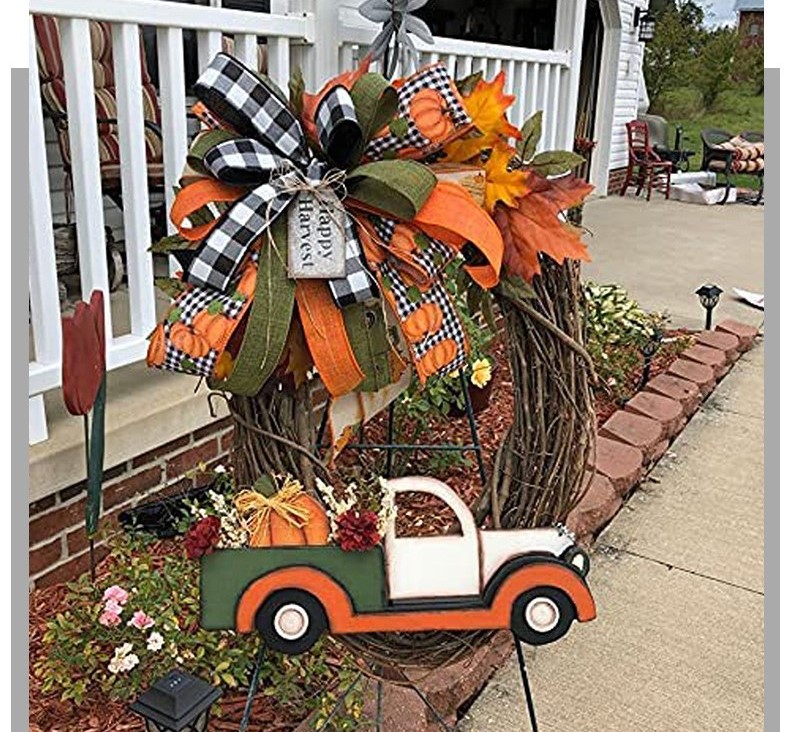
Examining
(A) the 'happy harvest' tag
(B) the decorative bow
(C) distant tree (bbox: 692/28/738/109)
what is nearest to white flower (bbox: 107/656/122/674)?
(A) the 'happy harvest' tag

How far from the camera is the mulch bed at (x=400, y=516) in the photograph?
1804 mm

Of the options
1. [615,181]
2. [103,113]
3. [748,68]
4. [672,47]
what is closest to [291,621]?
[103,113]

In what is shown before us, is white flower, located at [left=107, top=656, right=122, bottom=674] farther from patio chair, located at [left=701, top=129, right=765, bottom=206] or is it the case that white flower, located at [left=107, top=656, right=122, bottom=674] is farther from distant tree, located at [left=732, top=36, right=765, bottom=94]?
distant tree, located at [left=732, top=36, right=765, bottom=94]

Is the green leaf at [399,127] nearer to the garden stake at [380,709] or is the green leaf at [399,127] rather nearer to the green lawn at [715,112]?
the garden stake at [380,709]

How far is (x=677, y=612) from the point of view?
2441 mm

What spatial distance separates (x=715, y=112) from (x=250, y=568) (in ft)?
70.4

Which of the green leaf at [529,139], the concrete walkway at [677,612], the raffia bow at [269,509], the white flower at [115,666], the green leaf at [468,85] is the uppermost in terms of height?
the green leaf at [468,85]

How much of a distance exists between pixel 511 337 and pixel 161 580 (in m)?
1.12

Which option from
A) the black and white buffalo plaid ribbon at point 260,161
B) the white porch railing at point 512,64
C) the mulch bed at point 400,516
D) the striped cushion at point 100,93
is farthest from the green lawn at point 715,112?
the black and white buffalo plaid ribbon at point 260,161

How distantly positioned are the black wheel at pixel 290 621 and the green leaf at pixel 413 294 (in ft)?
1.48

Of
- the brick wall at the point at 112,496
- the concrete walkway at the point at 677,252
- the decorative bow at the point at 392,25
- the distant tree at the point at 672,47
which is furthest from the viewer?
the distant tree at the point at 672,47

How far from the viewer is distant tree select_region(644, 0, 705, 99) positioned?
1698 centimetres

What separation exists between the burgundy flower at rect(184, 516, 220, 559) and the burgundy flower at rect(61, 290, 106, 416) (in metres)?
0.60

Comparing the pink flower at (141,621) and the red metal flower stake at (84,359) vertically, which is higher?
the red metal flower stake at (84,359)
